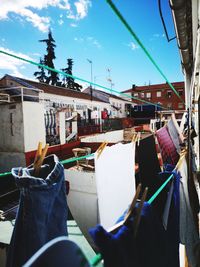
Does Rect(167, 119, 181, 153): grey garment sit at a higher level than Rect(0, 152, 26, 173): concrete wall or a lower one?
higher

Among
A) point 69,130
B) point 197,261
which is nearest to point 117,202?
point 197,261

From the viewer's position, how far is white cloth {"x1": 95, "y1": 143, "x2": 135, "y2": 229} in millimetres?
1166

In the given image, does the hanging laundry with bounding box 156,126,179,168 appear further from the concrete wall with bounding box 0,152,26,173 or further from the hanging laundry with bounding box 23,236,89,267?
the concrete wall with bounding box 0,152,26,173

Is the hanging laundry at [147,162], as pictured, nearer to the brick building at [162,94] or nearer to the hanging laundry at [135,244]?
the hanging laundry at [135,244]

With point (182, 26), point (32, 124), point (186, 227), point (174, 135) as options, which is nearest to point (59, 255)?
point (186, 227)

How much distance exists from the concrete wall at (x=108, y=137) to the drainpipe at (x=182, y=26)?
8554 mm

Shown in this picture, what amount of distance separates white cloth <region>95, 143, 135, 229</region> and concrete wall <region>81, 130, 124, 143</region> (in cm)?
1040

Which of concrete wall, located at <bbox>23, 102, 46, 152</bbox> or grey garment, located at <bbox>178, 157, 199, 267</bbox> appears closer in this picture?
grey garment, located at <bbox>178, 157, 199, 267</bbox>

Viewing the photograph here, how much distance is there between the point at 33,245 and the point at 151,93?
146 ft

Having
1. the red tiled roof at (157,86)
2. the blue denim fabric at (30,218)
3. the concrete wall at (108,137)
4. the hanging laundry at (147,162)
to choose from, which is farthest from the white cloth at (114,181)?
the red tiled roof at (157,86)

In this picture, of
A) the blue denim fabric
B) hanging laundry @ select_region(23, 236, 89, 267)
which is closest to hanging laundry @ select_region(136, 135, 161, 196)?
the blue denim fabric

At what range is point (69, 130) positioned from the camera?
37.9 ft

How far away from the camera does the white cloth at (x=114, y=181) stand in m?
1.17

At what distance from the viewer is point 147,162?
1.76m
